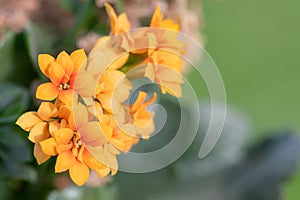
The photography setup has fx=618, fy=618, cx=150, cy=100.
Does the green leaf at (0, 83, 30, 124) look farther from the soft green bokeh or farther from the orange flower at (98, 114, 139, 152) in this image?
the soft green bokeh

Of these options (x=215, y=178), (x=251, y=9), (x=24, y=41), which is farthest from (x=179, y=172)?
(x=251, y=9)

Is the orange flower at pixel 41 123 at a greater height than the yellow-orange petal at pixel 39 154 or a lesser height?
greater

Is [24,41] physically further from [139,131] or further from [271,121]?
[271,121]

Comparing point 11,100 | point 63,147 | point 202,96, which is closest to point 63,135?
point 63,147

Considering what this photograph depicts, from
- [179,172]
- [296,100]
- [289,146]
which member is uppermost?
[296,100]

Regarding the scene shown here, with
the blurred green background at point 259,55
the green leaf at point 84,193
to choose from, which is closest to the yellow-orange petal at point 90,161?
the green leaf at point 84,193

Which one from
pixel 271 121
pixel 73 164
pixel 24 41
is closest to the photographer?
pixel 73 164

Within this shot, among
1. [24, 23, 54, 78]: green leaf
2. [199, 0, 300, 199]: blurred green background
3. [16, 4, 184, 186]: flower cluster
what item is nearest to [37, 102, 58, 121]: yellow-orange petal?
[16, 4, 184, 186]: flower cluster

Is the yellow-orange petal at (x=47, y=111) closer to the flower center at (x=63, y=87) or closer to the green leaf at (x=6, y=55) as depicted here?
the flower center at (x=63, y=87)
